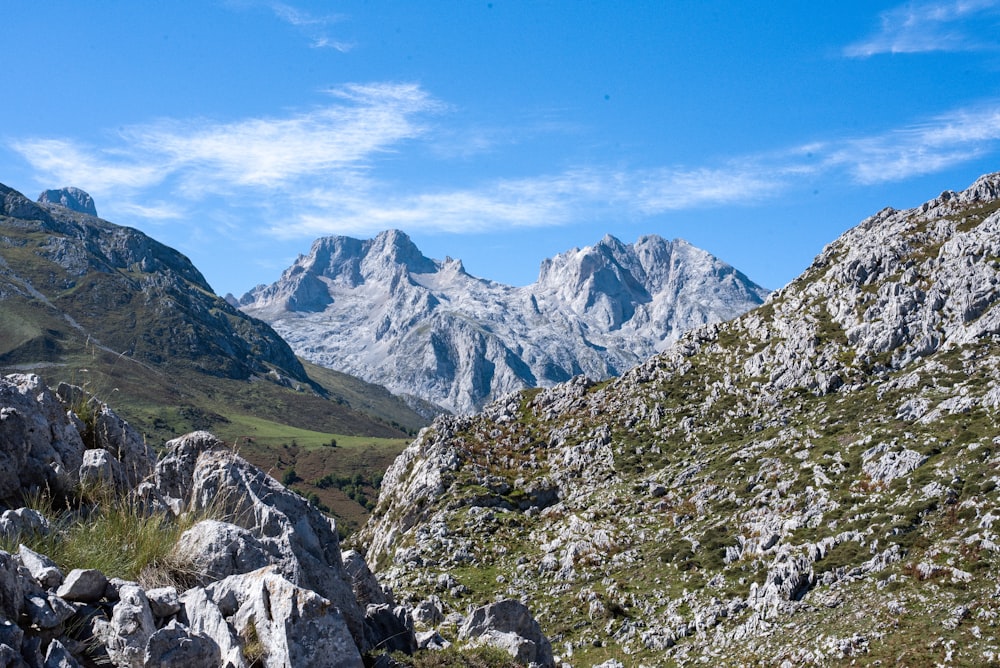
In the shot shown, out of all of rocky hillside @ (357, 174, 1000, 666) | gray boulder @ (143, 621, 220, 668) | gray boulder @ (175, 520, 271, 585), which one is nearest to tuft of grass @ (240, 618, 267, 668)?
gray boulder @ (143, 621, 220, 668)

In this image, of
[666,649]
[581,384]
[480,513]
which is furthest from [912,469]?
[581,384]

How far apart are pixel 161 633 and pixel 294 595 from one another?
79.2 inches

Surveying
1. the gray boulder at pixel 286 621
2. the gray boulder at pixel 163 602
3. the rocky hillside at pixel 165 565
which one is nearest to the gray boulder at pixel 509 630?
the rocky hillside at pixel 165 565

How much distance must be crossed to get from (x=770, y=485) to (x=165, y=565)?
240 feet

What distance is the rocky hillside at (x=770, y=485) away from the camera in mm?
51531

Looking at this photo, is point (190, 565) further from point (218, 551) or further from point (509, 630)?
point (509, 630)

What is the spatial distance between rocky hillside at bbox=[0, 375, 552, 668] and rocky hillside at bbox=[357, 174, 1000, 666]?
1440cm

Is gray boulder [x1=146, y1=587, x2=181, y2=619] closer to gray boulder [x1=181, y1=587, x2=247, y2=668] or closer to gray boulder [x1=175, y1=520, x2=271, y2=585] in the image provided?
gray boulder [x1=181, y1=587, x2=247, y2=668]

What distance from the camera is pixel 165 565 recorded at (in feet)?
41.0

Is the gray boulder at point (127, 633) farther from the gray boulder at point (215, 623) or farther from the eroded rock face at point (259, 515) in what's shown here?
the eroded rock face at point (259, 515)

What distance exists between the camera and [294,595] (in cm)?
1128

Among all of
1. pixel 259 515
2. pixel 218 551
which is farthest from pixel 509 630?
pixel 218 551

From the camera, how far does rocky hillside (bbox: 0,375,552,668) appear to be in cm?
995

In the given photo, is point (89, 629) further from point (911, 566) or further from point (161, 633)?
point (911, 566)
